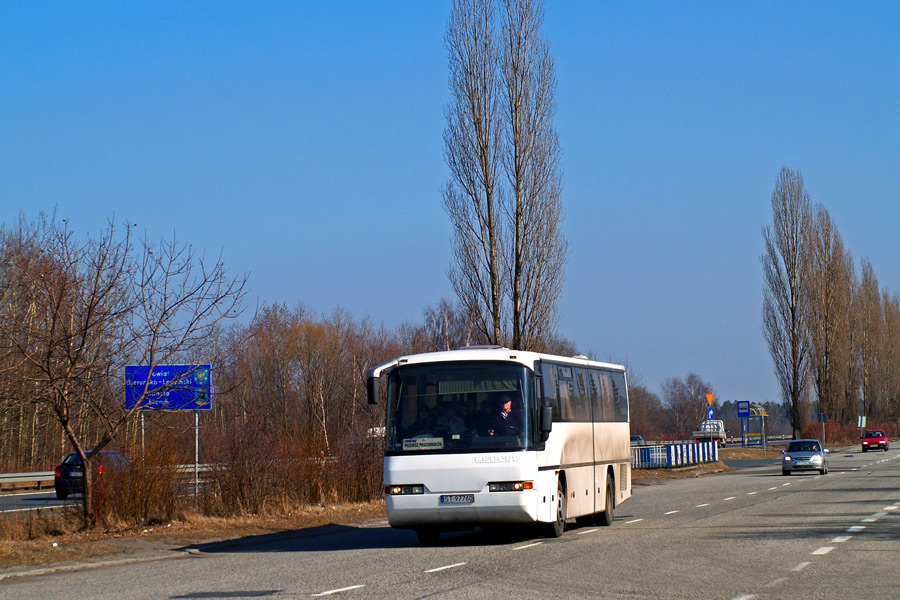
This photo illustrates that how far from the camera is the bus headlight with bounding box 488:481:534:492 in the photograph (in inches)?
599

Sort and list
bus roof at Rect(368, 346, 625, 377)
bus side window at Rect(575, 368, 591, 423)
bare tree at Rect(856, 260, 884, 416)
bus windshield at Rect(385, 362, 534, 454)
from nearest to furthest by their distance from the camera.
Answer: bus windshield at Rect(385, 362, 534, 454)
bus roof at Rect(368, 346, 625, 377)
bus side window at Rect(575, 368, 591, 423)
bare tree at Rect(856, 260, 884, 416)

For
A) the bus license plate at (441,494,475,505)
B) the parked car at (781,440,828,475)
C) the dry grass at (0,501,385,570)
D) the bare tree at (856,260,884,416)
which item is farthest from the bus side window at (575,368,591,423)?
the bare tree at (856,260,884,416)

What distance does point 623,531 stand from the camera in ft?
58.3

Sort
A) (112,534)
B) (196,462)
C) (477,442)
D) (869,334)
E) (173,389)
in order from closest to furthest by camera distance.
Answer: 1. (477,442)
2. (112,534)
3. (173,389)
4. (196,462)
5. (869,334)

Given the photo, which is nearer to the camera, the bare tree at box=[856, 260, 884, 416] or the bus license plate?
the bus license plate

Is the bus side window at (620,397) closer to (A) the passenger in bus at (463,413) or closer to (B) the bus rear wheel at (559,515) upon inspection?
(B) the bus rear wheel at (559,515)

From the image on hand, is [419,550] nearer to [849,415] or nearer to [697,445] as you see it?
[697,445]

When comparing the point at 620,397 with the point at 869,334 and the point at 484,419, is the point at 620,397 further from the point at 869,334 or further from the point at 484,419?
the point at 869,334

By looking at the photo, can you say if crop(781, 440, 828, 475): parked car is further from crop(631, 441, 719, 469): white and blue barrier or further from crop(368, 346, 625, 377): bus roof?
crop(368, 346, 625, 377): bus roof

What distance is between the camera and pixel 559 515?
16.7 m

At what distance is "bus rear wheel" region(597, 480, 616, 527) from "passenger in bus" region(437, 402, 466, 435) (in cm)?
502

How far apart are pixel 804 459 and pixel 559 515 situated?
2802 cm

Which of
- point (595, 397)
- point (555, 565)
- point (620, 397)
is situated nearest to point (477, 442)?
point (555, 565)

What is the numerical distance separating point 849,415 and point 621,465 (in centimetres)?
8051
